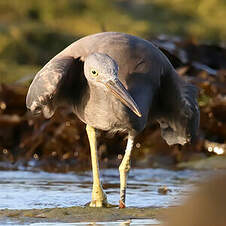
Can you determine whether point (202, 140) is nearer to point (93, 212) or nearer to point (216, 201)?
point (93, 212)

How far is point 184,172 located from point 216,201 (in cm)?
526

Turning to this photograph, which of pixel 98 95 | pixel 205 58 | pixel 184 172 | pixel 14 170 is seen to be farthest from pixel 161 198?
pixel 205 58

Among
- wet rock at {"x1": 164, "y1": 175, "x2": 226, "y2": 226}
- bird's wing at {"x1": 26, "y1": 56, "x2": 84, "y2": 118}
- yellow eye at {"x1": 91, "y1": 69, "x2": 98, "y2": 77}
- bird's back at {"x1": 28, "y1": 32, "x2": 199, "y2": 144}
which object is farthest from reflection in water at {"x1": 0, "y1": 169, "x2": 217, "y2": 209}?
wet rock at {"x1": 164, "y1": 175, "x2": 226, "y2": 226}

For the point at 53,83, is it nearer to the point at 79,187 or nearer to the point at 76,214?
the point at 76,214

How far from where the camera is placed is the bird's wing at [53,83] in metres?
5.68

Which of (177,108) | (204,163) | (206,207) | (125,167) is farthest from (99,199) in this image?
(206,207)

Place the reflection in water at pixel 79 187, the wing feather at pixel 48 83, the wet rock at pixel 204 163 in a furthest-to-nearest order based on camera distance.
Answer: the wet rock at pixel 204 163, the reflection in water at pixel 79 187, the wing feather at pixel 48 83

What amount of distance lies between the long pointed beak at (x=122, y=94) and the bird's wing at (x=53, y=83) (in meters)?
0.42

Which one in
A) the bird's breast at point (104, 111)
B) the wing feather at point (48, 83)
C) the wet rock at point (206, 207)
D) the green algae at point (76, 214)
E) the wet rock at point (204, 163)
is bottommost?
the green algae at point (76, 214)

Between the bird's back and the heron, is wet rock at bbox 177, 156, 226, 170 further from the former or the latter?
the heron

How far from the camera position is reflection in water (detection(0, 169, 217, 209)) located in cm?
582

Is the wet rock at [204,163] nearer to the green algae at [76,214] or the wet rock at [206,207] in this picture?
the green algae at [76,214]

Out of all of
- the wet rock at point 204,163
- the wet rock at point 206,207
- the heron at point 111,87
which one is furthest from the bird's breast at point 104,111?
the wet rock at point 206,207

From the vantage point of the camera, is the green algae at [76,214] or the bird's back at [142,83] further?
the bird's back at [142,83]
